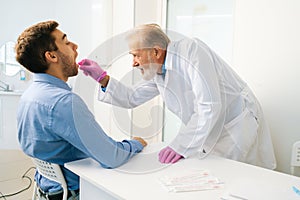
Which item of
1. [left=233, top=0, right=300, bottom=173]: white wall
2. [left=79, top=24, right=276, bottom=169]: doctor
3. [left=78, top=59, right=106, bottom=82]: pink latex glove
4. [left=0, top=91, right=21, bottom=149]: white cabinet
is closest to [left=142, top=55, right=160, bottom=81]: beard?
[left=79, top=24, right=276, bottom=169]: doctor

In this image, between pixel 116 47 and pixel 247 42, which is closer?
pixel 116 47

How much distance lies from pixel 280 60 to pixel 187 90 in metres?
0.72

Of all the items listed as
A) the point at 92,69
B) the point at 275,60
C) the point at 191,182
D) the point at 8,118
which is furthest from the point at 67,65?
the point at 8,118

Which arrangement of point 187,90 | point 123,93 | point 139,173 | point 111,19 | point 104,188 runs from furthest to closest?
point 111,19 → point 123,93 → point 187,90 → point 139,173 → point 104,188

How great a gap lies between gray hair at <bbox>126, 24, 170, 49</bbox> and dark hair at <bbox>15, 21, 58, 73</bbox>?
0.33 m

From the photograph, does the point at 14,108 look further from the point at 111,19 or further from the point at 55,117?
the point at 55,117

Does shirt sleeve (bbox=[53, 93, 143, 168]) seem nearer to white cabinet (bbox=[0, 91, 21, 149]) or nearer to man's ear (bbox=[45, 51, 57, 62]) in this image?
man's ear (bbox=[45, 51, 57, 62])

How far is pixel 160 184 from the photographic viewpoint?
865 millimetres

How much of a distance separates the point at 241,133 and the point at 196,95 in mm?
346

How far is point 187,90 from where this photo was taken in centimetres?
129

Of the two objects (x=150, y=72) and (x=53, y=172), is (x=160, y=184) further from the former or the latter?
(x=150, y=72)

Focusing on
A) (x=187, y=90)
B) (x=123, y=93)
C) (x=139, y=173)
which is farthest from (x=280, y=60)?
(x=139, y=173)

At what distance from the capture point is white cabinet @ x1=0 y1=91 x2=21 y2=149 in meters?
2.47

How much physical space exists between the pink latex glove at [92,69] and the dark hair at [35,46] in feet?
0.88
